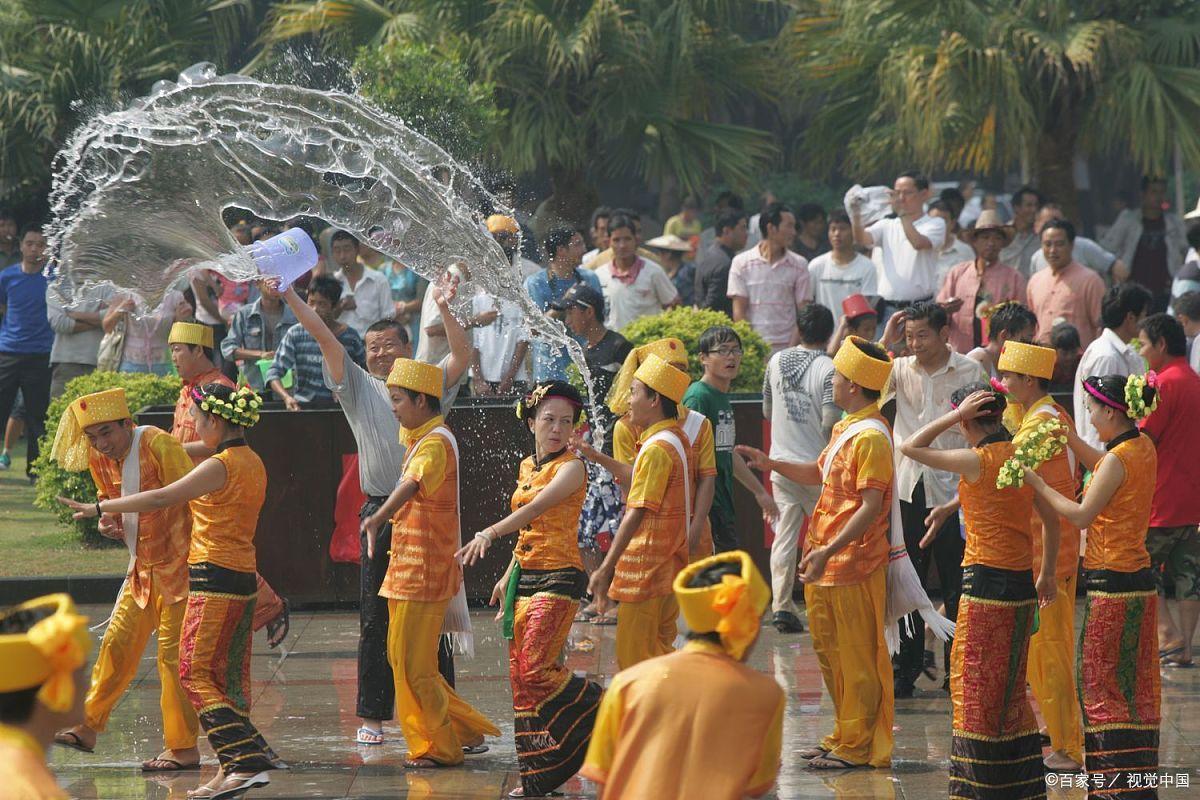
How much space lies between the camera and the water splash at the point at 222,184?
8.21 m

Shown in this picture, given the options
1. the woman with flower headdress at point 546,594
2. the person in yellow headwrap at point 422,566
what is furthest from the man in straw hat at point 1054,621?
the person in yellow headwrap at point 422,566

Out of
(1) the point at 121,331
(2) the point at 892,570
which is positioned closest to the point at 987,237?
(2) the point at 892,570

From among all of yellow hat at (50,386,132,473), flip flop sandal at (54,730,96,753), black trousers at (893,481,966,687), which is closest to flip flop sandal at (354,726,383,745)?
flip flop sandal at (54,730,96,753)

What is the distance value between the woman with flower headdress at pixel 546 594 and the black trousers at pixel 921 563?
2.21 meters

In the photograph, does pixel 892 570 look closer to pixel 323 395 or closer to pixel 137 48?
pixel 323 395

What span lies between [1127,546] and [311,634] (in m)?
5.35

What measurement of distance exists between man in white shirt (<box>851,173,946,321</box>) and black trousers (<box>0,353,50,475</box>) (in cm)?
675

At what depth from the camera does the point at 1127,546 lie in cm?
680

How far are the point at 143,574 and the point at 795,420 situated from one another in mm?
4064

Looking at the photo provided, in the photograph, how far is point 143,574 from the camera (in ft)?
25.1

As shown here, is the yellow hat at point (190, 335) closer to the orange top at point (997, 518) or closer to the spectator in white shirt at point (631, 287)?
the orange top at point (997, 518)

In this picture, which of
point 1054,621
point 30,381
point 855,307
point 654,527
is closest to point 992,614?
point 1054,621

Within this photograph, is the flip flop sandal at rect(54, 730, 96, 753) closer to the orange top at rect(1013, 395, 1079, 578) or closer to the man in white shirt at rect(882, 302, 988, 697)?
the man in white shirt at rect(882, 302, 988, 697)

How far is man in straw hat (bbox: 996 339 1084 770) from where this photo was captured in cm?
738
